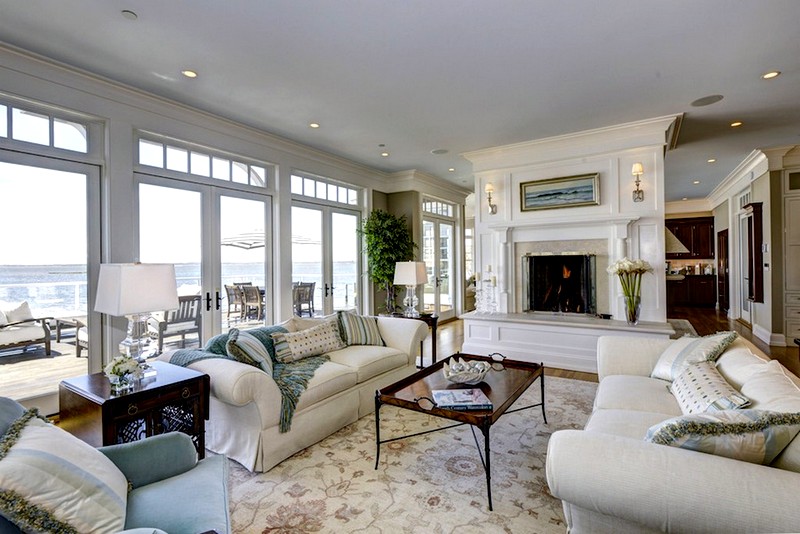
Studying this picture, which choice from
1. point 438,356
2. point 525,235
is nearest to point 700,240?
point 525,235

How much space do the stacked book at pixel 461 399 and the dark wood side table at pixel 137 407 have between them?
1400 millimetres

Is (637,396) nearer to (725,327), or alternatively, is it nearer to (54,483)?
(54,483)

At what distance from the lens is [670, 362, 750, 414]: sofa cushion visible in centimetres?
172

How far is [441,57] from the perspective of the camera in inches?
119

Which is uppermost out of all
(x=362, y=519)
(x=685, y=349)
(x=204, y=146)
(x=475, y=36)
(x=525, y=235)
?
(x=475, y=36)

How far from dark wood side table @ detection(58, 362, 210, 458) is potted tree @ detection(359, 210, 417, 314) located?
402 centimetres

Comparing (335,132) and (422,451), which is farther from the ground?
(335,132)

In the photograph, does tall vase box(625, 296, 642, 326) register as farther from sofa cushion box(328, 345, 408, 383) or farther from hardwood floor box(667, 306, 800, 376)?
sofa cushion box(328, 345, 408, 383)

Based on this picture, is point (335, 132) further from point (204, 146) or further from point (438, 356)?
point (438, 356)

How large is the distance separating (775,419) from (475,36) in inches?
104

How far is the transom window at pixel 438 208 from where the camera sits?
7483 mm

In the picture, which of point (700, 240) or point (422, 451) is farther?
point (700, 240)

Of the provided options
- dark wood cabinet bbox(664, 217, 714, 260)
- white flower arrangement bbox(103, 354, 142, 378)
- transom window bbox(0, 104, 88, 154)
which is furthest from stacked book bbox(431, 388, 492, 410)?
dark wood cabinet bbox(664, 217, 714, 260)

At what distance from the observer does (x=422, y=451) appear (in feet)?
8.70
